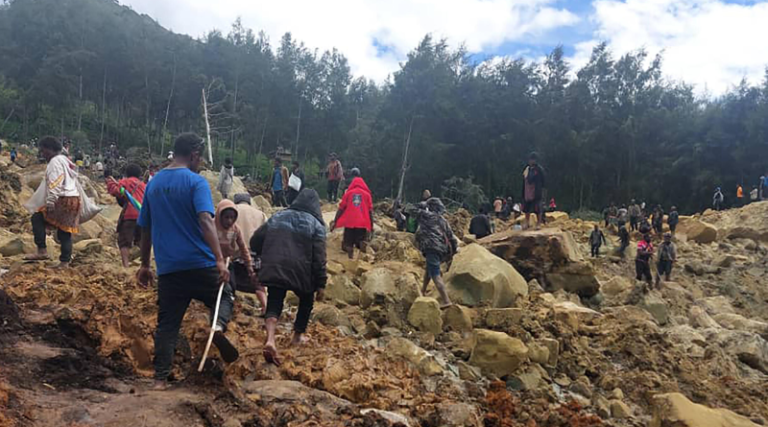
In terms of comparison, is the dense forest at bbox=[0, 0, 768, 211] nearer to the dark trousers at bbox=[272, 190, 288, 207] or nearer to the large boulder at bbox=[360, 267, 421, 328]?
the dark trousers at bbox=[272, 190, 288, 207]

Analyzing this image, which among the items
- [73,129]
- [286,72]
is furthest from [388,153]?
[73,129]

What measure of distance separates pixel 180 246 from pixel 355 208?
208 inches

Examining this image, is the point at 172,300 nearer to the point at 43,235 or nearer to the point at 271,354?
the point at 271,354

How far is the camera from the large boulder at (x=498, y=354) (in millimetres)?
5336

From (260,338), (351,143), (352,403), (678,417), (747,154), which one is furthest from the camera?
(351,143)

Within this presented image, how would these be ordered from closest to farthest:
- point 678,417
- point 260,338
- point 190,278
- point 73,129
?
point 190,278, point 678,417, point 260,338, point 73,129

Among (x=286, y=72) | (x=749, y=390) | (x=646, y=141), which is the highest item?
(x=286, y=72)

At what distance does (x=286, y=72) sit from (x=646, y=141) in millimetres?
23546

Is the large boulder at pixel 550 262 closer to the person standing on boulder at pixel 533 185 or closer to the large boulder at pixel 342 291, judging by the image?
the person standing on boulder at pixel 533 185

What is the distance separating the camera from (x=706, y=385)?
6219mm

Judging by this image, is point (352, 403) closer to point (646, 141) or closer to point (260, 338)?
point (260, 338)

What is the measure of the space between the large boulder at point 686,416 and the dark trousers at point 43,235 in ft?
19.2

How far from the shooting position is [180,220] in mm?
3363

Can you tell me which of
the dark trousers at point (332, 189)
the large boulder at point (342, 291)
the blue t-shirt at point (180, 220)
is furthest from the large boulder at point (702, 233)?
the blue t-shirt at point (180, 220)
